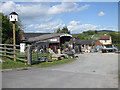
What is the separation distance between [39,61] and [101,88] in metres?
8.09

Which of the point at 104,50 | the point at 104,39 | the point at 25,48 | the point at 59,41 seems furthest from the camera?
the point at 104,39

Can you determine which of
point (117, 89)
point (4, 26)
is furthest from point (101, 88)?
point (4, 26)

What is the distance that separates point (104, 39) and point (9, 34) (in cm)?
6467

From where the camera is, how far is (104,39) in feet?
252

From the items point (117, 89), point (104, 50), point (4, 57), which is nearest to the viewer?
point (117, 89)

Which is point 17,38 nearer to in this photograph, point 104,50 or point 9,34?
point 9,34

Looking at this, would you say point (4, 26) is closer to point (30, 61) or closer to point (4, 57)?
point (4, 57)

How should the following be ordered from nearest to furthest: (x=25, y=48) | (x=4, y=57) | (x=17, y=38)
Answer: (x=25, y=48) → (x=4, y=57) → (x=17, y=38)

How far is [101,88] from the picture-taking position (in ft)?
17.4

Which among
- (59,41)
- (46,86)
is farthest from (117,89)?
(59,41)

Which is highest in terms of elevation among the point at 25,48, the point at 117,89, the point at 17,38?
the point at 17,38

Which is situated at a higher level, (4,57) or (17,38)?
(17,38)

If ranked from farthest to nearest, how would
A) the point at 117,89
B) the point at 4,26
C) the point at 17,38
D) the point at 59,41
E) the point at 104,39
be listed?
the point at 104,39 < the point at 59,41 < the point at 17,38 < the point at 4,26 < the point at 117,89

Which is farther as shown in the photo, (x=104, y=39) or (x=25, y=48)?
(x=104, y=39)
